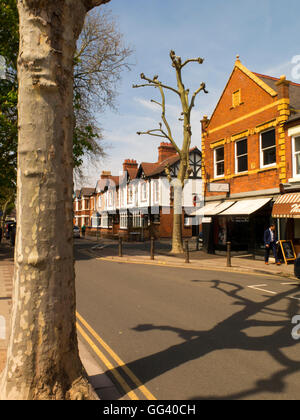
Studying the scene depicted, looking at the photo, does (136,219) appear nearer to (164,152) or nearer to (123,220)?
(123,220)

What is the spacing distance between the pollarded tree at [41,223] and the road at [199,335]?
3.81 feet

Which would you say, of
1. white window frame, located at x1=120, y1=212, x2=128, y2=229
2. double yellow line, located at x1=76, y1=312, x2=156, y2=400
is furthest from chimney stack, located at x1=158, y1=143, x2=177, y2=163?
double yellow line, located at x1=76, y1=312, x2=156, y2=400

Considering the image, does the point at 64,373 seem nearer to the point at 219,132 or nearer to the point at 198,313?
the point at 198,313

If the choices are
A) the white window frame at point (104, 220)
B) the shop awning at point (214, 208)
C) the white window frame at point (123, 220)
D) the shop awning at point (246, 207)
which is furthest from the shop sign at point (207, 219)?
the white window frame at point (104, 220)

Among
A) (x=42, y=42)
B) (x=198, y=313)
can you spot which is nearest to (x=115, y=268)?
(x=198, y=313)

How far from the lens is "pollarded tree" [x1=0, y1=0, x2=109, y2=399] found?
3.02 metres

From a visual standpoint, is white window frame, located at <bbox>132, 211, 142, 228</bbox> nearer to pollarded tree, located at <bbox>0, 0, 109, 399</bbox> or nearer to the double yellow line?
the double yellow line

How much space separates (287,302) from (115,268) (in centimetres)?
774

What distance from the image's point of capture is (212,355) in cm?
466

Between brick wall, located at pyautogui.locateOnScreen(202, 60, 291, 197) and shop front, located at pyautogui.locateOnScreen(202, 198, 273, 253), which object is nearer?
brick wall, located at pyautogui.locateOnScreen(202, 60, 291, 197)

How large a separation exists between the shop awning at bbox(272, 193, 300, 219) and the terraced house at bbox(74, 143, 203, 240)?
559 inches

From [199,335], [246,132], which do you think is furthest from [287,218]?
[199,335]

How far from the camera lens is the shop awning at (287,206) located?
45.1 feet

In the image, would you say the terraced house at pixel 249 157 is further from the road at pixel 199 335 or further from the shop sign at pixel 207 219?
the road at pixel 199 335
